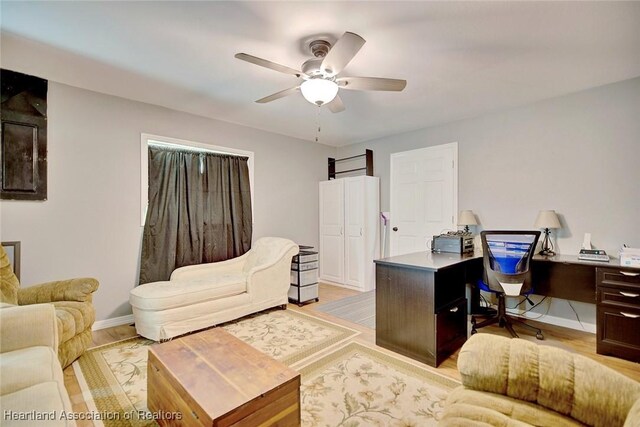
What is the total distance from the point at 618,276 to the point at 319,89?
9.59 feet

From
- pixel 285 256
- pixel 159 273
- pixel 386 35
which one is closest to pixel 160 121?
pixel 159 273

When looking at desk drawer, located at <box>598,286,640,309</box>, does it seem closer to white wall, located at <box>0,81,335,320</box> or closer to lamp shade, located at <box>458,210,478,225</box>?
lamp shade, located at <box>458,210,478,225</box>

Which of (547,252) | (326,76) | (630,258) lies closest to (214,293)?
(326,76)

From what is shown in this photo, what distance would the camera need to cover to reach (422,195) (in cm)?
432

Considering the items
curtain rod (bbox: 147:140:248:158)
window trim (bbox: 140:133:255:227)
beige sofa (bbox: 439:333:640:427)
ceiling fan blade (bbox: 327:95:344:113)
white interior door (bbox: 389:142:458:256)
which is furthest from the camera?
white interior door (bbox: 389:142:458:256)

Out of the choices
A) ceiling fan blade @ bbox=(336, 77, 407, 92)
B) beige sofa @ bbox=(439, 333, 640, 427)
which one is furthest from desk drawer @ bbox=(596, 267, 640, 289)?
ceiling fan blade @ bbox=(336, 77, 407, 92)

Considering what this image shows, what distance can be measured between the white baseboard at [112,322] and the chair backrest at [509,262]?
3.84 metres

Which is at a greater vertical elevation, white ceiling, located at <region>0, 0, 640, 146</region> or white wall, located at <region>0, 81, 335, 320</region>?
white ceiling, located at <region>0, 0, 640, 146</region>

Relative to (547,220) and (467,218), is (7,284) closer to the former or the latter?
(467,218)

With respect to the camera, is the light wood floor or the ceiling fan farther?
the light wood floor

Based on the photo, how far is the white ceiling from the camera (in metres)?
1.82

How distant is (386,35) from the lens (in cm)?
208

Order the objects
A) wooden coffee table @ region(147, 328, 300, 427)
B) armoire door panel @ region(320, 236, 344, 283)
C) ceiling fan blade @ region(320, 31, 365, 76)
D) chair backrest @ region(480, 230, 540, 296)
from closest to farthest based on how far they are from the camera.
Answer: wooden coffee table @ region(147, 328, 300, 427) < ceiling fan blade @ region(320, 31, 365, 76) < chair backrest @ region(480, 230, 540, 296) < armoire door panel @ region(320, 236, 344, 283)

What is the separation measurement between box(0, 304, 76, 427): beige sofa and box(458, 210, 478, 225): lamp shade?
387cm
